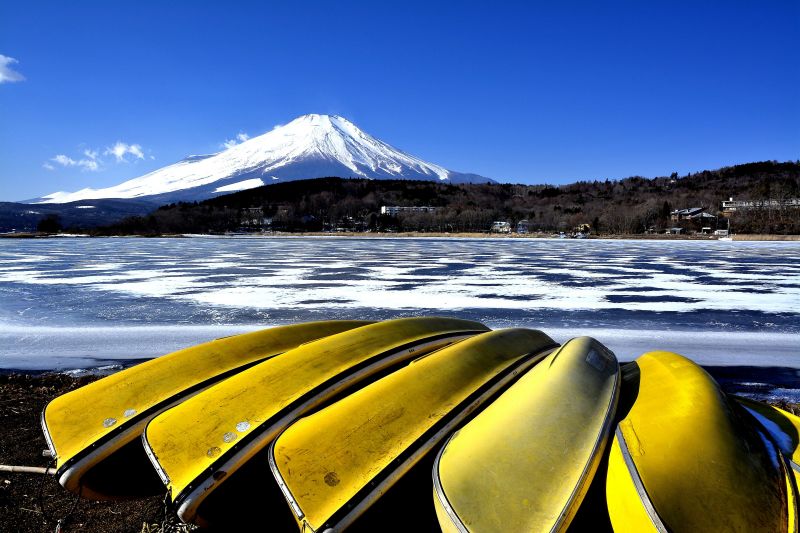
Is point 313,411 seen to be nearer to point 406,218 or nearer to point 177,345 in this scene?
point 177,345

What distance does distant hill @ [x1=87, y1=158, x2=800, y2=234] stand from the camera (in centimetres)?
8362

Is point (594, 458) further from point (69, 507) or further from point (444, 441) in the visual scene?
point (69, 507)

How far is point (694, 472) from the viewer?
2021mm

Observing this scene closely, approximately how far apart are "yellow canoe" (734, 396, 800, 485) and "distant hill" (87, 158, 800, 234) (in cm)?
7623

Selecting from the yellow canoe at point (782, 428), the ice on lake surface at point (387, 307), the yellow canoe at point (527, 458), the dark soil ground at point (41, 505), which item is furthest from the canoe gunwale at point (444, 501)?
the ice on lake surface at point (387, 307)

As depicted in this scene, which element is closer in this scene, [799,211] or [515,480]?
[515,480]

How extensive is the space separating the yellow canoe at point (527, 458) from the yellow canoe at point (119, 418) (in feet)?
5.13

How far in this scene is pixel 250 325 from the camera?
6684mm

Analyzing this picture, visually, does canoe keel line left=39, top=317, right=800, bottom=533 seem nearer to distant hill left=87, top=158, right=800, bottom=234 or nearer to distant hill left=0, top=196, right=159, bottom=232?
distant hill left=87, top=158, right=800, bottom=234

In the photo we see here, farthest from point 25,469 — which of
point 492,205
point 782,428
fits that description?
point 492,205

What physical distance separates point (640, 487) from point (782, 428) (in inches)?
51.5

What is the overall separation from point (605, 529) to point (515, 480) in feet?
1.46

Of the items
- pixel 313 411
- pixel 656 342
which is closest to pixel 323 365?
pixel 313 411

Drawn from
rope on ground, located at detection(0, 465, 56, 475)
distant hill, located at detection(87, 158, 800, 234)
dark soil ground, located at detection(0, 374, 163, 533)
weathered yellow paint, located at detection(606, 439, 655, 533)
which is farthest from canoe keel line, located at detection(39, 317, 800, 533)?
distant hill, located at detection(87, 158, 800, 234)
